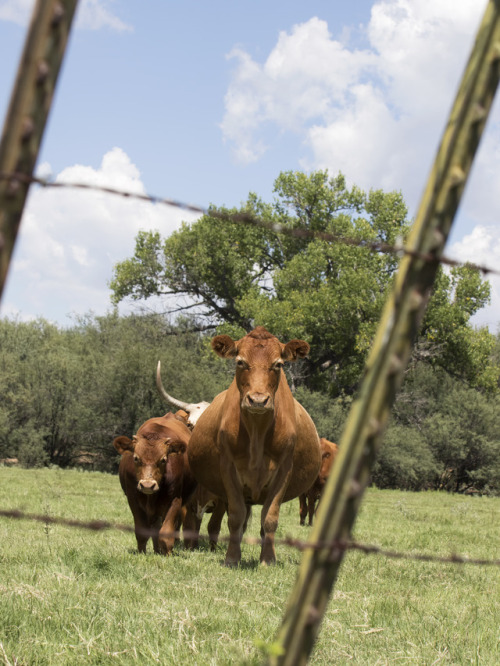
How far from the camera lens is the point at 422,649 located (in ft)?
12.4

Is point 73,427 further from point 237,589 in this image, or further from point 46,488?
point 237,589

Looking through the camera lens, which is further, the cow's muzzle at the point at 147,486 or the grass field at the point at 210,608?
the cow's muzzle at the point at 147,486

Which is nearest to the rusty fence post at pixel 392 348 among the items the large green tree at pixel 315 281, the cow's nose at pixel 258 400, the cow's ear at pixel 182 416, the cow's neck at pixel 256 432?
the cow's nose at pixel 258 400

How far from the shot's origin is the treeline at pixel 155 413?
30156mm

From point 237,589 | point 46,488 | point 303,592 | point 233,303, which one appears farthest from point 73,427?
point 303,592

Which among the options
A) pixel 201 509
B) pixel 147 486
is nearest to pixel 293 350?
pixel 147 486

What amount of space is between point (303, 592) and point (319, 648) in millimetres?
2690

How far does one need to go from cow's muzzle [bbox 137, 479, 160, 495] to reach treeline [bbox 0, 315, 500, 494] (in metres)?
22.7

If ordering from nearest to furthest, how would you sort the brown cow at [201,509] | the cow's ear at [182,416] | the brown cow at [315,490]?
the brown cow at [201,509] < the cow's ear at [182,416] < the brown cow at [315,490]

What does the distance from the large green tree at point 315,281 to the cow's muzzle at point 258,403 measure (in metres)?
23.3

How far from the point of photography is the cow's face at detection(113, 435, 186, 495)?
7.09 metres

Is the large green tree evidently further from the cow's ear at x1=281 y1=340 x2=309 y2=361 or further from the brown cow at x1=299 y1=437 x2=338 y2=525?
the cow's ear at x1=281 y1=340 x2=309 y2=361

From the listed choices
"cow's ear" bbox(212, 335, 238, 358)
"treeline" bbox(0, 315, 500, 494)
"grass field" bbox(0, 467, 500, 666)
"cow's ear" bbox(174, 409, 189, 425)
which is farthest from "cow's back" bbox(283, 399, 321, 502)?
"treeline" bbox(0, 315, 500, 494)

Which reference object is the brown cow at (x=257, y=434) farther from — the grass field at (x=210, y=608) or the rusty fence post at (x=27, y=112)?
the rusty fence post at (x=27, y=112)
